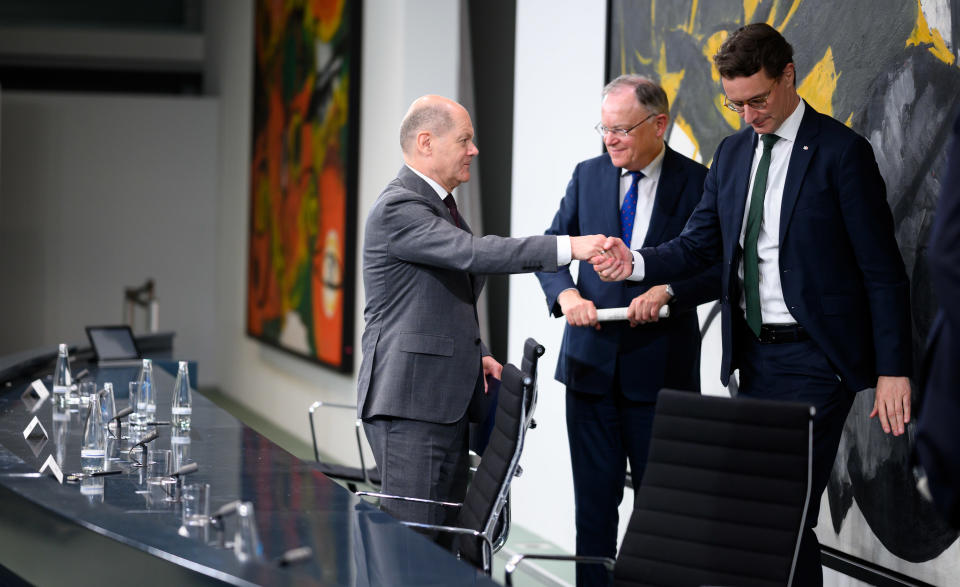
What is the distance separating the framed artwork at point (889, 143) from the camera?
9.21 feet

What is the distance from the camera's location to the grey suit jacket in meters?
2.97

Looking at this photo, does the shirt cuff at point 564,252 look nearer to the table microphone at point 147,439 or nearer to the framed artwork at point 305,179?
the table microphone at point 147,439

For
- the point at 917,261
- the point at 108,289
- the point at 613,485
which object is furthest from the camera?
the point at 108,289

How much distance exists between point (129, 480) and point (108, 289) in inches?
323

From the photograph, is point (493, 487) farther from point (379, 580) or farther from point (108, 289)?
point (108, 289)

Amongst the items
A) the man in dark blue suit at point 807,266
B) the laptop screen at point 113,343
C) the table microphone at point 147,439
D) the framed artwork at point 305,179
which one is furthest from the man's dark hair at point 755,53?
the framed artwork at point 305,179

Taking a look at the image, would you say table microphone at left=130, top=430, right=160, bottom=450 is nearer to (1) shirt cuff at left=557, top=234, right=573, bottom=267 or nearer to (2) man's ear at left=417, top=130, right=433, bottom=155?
(2) man's ear at left=417, top=130, right=433, bottom=155

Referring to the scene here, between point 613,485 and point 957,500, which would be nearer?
point 957,500

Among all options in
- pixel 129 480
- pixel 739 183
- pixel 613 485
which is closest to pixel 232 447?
pixel 129 480

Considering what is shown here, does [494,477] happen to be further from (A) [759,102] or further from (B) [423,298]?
(A) [759,102]

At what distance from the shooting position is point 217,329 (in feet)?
35.0

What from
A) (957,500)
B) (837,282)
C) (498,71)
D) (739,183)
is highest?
(498,71)

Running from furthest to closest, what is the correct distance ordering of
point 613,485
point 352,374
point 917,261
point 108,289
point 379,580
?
1. point 108,289
2. point 352,374
3. point 613,485
4. point 917,261
5. point 379,580

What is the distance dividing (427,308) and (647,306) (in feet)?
2.17
